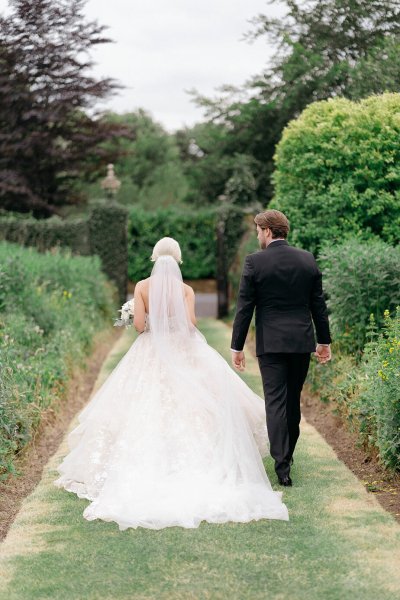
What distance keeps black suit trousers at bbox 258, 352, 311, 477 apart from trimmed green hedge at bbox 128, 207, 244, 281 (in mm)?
21909

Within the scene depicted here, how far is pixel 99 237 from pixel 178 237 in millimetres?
8893

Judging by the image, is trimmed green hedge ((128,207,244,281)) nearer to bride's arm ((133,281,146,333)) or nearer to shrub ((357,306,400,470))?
bride's arm ((133,281,146,333))

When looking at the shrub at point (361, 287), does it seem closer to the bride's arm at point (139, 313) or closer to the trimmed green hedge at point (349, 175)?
the trimmed green hedge at point (349, 175)

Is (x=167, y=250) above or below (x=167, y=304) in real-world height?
above

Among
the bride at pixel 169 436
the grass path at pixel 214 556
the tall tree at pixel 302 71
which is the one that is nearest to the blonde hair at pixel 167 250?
the bride at pixel 169 436

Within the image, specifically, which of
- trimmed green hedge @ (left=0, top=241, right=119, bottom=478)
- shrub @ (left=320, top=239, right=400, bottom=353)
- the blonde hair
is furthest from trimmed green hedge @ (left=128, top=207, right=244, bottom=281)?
the blonde hair

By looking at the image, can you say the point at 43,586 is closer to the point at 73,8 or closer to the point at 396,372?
the point at 396,372

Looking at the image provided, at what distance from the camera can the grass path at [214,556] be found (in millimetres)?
4379

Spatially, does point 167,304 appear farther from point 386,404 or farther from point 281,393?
point 386,404

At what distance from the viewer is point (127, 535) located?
5246mm

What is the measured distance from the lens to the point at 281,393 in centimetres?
633

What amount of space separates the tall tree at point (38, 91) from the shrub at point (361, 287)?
16216mm

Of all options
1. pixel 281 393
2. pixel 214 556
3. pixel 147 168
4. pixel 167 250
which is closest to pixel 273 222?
pixel 167 250

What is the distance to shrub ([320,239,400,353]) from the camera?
883 cm
